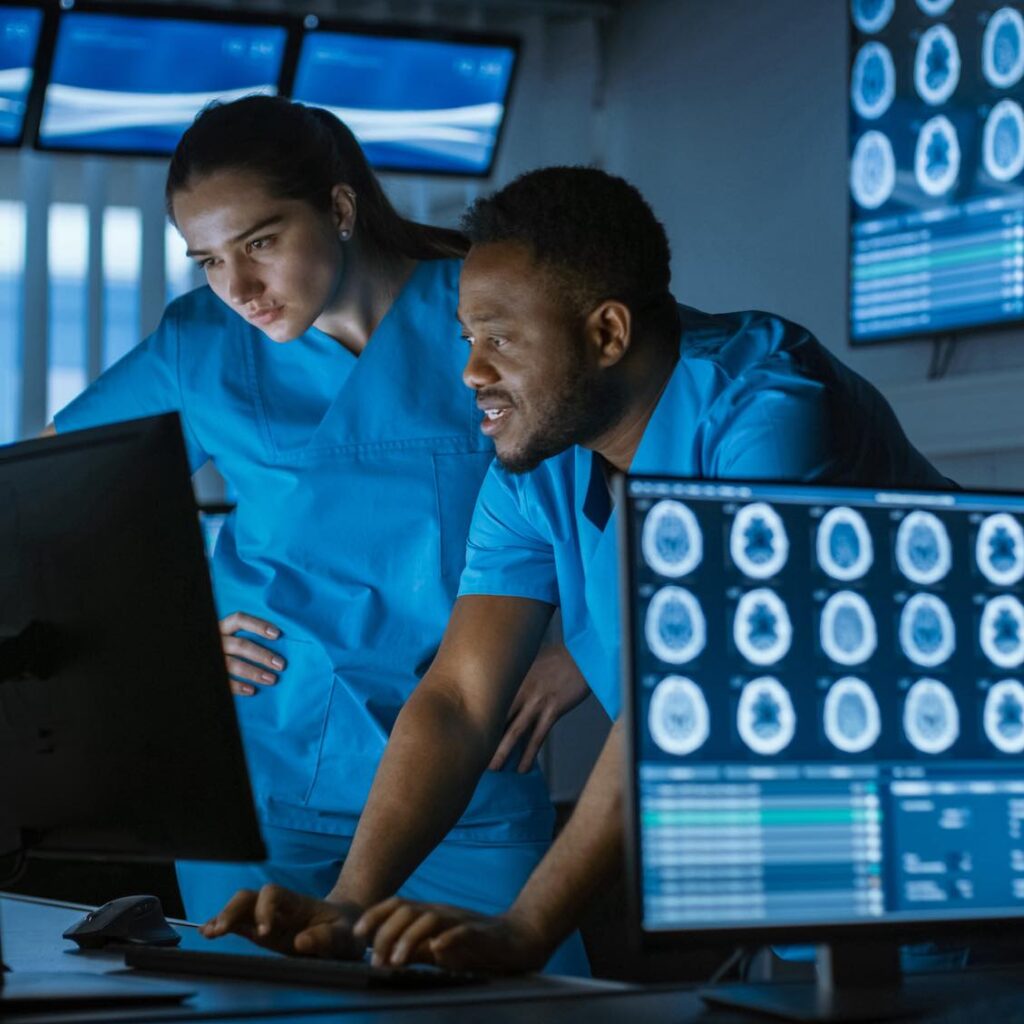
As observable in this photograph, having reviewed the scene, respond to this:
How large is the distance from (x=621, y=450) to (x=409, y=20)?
9.69ft

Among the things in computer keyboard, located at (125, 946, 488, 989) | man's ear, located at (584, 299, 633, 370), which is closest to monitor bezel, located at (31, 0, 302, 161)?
man's ear, located at (584, 299, 633, 370)

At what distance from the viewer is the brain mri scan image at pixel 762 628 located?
1.05 metres

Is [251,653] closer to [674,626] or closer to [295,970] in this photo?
[295,970]

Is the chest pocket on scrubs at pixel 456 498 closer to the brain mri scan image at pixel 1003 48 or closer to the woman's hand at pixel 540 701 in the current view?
the woman's hand at pixel 540 701

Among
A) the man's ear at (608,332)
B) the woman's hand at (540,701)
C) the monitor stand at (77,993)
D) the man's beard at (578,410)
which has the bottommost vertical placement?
the monitor stand at (77,993)

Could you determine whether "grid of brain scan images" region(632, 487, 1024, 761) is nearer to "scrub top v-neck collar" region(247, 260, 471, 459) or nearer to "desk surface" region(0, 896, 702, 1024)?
"desk surface" region(0, 896, 702, 1024)

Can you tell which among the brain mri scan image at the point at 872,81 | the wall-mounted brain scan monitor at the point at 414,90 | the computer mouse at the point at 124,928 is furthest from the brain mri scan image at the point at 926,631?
the wall-mounted brain scan monitor at the point at 414,90

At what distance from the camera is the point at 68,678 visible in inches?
45.2

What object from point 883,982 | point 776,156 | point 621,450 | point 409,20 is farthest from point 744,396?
point 409,20

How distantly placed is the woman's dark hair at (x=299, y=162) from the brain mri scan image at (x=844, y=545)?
926 mm

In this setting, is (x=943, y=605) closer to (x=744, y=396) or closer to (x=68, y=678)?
(x=744, y=396)

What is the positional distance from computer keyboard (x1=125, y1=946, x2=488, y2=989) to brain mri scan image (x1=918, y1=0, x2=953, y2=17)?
2.57 metres

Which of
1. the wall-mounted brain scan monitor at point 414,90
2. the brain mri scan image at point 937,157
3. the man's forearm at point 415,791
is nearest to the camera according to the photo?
the man's forearm at point 415,791

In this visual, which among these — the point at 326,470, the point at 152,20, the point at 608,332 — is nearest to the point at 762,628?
the point at 608,332
